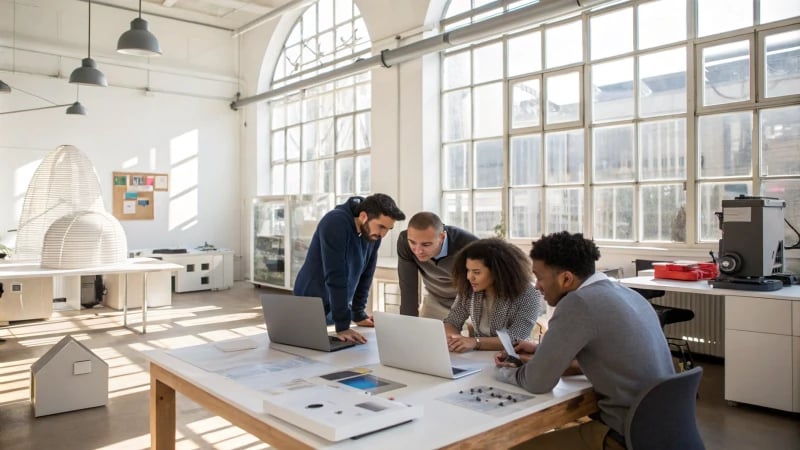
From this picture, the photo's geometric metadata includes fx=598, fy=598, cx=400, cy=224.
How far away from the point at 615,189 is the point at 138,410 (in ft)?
17.0

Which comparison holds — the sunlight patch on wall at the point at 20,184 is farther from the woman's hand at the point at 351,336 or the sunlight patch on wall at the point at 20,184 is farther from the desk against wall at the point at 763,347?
the desk against wall at the point at 763,347

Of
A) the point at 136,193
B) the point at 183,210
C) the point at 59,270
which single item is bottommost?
the point at 59,270

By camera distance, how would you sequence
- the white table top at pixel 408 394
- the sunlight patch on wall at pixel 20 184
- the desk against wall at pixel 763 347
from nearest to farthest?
the white table top at pixel 408 394, the desk against wall at pixel 763 347, the sunlight patch on wall at pixel 20 184

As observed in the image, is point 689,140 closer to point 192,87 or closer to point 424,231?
point 424,231

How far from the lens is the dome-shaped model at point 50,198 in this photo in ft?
26.2

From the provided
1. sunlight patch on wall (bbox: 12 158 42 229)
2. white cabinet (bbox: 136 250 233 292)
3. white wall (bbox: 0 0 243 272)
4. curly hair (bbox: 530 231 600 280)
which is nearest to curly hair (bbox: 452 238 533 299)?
curly hair (bbox: 530 231 600 280)

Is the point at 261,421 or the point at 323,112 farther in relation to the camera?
the point at 323,112

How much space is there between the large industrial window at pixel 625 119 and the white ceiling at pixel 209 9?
431 centimetres

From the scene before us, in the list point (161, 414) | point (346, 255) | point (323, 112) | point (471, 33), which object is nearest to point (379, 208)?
point (346, 255)


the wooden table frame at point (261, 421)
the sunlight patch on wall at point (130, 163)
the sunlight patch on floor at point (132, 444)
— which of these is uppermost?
the sunlight patch on wall at point (130, 163)

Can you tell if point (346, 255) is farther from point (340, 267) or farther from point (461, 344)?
point (461, 344)

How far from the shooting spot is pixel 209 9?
11.5 meters

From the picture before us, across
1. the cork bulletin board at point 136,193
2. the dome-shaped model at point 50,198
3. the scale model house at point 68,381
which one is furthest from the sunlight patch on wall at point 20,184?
the scale model house at point 68,381

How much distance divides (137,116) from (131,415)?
8.27 meters
